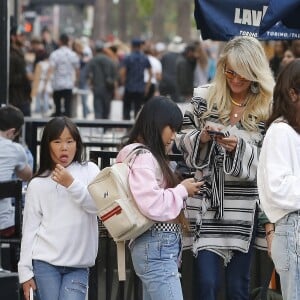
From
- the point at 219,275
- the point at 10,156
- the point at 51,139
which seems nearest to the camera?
the point at 51,139

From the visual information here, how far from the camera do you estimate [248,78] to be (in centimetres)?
657

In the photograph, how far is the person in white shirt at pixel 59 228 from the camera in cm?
632

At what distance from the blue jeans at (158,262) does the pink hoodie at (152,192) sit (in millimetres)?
137

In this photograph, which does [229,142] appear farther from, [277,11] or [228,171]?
[277,11]

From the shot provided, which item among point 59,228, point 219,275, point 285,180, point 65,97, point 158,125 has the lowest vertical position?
point 65,97

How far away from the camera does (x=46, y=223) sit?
6402mm

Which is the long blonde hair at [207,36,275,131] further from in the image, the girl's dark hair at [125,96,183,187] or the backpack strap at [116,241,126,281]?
the backpack strap at [116,241,126,281]

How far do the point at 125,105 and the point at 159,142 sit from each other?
18.1 m

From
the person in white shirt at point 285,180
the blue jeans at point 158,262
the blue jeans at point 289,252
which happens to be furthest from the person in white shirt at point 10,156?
the blue jeans at point 289,252

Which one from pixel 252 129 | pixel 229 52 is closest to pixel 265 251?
pixel 252 129

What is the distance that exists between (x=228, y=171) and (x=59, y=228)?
102 centimetres

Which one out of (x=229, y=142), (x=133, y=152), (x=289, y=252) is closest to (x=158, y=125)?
(x=133, y=152)

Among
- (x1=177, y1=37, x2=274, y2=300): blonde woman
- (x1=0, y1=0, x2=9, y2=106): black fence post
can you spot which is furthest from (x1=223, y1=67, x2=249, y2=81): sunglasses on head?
(x1=0, y1=0, x2=9, y2=106): black fence post

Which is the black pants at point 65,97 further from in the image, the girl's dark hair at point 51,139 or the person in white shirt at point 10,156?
the girl's dark hair at point 51,139
